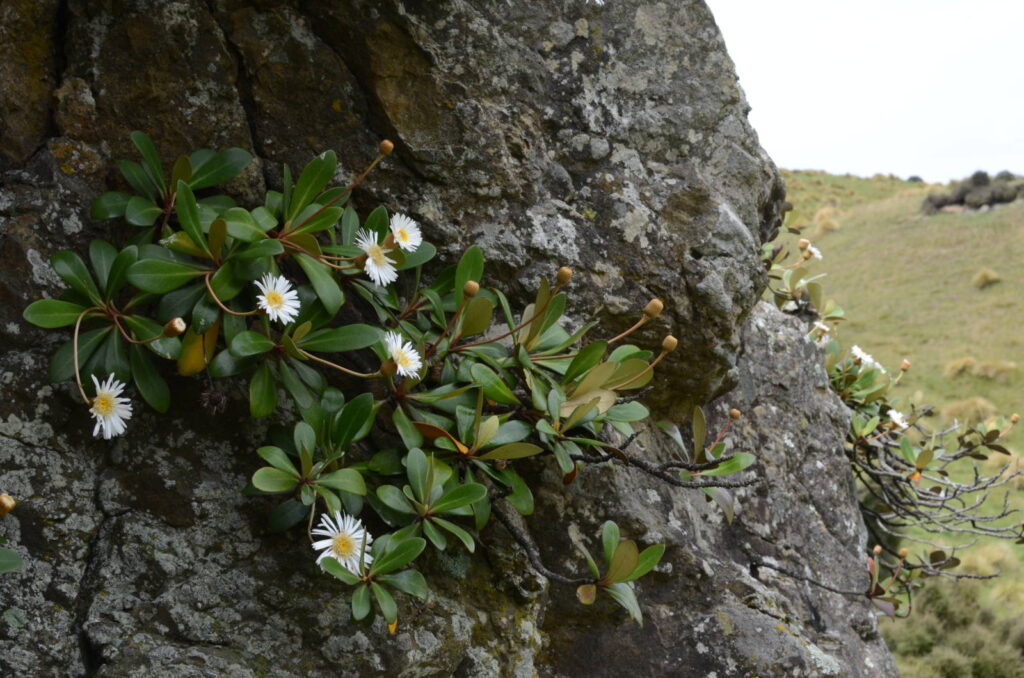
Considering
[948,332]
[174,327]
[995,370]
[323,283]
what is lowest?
[174,327]

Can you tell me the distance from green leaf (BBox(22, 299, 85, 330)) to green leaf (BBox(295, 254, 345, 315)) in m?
0.46

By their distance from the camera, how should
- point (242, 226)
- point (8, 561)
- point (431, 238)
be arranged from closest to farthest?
point (8, 561), point (242, 226), point (431, 238)

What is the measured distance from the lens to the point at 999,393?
40.6 feet

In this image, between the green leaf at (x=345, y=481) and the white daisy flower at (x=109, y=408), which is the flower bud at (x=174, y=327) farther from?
the green leaf at (x=345, y=481)

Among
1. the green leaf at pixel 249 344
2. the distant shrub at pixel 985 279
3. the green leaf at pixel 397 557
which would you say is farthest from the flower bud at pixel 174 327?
the distant shrub at pixel 985 279

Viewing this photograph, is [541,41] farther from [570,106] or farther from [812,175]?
[812,175]

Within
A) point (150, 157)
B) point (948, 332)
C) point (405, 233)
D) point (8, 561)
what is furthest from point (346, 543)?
point (948, 332)

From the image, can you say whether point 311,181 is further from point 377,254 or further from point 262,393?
point 262,393

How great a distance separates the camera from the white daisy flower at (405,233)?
2059 millimetres

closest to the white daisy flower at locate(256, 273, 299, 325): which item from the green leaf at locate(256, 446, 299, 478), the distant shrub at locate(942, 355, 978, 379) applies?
the green leaf at locate(256, 446, 299, 478)

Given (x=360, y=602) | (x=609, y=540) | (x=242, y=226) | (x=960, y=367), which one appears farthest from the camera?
(x=960, y=367)

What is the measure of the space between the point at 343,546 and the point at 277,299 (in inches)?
20.5

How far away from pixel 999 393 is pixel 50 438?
42.8 feet

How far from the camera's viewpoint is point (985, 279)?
15.3 metres
